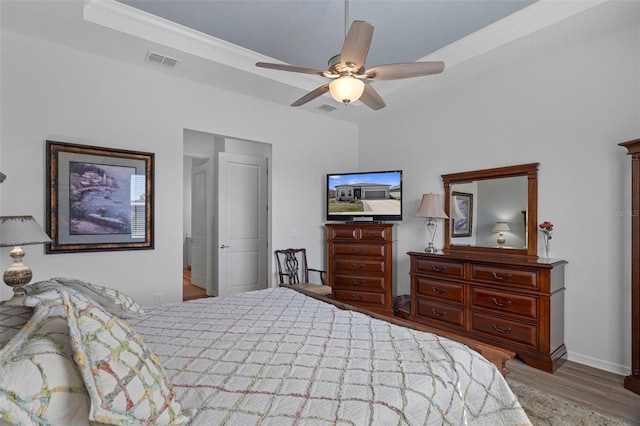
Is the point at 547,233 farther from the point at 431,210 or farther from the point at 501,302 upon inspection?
the point at 431,210

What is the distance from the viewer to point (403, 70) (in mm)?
2283

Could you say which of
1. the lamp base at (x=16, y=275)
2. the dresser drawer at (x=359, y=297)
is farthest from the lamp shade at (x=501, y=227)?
the lamp base at (x=16, y=275)

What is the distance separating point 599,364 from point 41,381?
3833 mm

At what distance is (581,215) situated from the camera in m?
3.08

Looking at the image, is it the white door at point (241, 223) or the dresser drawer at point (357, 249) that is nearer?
the dresser drawer at point (357, 249)

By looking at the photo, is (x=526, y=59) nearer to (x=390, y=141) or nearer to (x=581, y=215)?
(x=581, y=215)

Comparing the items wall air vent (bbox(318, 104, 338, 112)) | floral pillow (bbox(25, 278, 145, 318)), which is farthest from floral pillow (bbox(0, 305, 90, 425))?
wall air vent (bbox(318, 104, 338, 112))

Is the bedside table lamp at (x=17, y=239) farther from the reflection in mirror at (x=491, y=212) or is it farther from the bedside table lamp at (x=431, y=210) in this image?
the reflection in mirror at (x=491, y=212)

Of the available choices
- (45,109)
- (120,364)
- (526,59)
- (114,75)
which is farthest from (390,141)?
(120,364)

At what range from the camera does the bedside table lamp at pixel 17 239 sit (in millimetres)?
2225

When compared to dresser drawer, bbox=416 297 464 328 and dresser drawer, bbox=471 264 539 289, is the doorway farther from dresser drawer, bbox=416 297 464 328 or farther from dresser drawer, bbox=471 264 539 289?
dresser drawer, bbox=471 264 539 289

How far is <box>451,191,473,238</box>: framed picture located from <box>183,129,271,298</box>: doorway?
2386 millimetres

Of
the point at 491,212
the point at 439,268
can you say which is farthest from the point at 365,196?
the point at 491,212

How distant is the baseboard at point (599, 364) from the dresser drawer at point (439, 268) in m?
1.15
